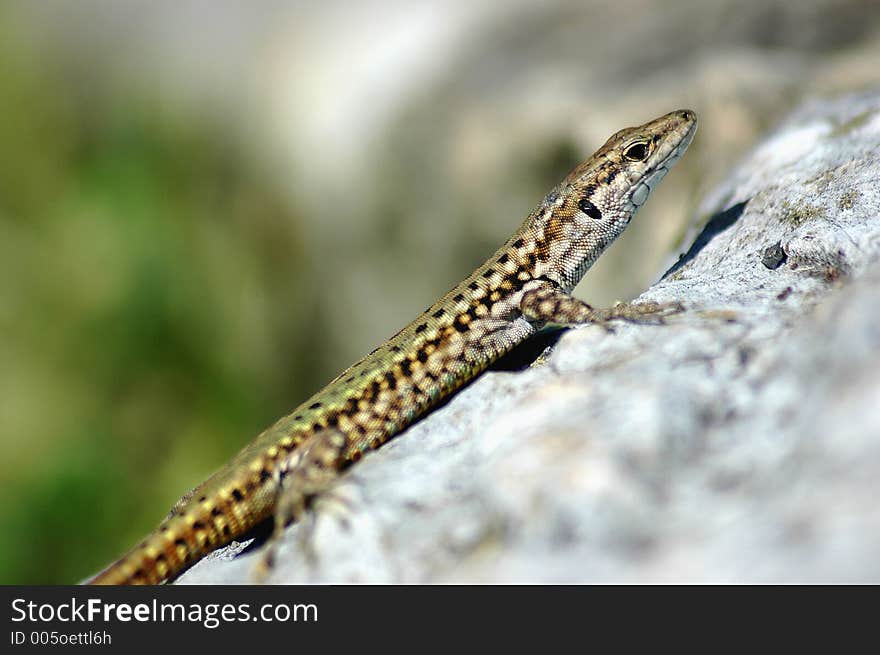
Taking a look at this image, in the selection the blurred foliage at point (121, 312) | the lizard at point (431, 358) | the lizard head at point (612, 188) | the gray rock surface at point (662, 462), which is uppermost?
the blurred foliage at point (121, 312)

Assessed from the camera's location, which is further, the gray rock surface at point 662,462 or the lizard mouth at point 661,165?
the lizard mouth at point 661,165

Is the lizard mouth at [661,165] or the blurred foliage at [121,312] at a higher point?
the blurred foliage at [121,312]

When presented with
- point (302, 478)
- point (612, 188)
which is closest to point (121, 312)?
point (612, 188)

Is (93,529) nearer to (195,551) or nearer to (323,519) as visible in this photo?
(195,551)

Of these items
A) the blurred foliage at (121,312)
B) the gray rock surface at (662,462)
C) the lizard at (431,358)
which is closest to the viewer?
the gray rock surface at (662,462)

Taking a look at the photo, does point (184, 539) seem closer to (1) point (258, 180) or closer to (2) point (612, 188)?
(2) point (612, 188)

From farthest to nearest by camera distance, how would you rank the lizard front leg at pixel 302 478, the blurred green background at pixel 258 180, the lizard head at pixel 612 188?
the blurred green background at pixel 258 180 → the lizard head at pixel 612 188 → the lizard front leg at pixel 302 478

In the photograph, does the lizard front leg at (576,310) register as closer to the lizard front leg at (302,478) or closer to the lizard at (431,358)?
the lizard at (431,358)

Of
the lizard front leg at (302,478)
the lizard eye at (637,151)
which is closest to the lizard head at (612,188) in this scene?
the lizard eye at (637,151)

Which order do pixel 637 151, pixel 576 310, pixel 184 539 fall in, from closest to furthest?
pixel 184 539
pixel 576 310
pixel 637 151
